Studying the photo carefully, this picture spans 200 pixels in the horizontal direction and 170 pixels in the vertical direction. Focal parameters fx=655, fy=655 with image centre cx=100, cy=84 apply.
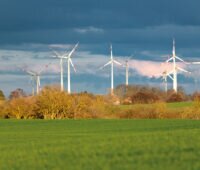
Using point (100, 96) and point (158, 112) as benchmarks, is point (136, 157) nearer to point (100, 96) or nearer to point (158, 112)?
point (158, 112)

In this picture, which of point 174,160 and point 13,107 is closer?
point 174,160

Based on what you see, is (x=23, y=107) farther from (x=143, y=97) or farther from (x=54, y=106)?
(x=143, y=97)

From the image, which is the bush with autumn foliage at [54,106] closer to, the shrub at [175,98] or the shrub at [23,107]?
the shrub at [23,107]

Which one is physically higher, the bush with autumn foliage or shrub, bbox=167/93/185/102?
shrub, bbox=167/93/185/102

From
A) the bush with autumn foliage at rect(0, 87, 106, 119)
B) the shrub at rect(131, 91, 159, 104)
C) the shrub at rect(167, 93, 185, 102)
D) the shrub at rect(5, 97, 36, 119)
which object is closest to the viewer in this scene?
the bush with autumn foliage at rect(0, 87, 106, 119)

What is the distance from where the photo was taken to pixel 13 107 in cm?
9975

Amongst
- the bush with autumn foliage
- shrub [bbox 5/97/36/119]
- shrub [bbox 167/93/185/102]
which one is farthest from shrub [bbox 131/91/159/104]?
shrub [bbox 5/97/36/119]

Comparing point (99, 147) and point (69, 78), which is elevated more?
point (69, 78)

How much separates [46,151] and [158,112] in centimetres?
6704

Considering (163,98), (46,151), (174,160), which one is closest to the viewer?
(174,160)

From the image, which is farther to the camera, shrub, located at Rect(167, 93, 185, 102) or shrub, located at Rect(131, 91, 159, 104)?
shrub, located at Rect(167, 93, 185, 102)

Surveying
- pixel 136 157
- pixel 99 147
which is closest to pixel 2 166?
pixel 136 157

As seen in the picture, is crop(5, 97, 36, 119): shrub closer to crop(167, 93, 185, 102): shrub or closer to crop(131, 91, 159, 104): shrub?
crop(131, 91, 159, 104): shrub

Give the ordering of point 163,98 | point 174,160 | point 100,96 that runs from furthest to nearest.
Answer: point 163,98 < point 100,96 < point 174,160
